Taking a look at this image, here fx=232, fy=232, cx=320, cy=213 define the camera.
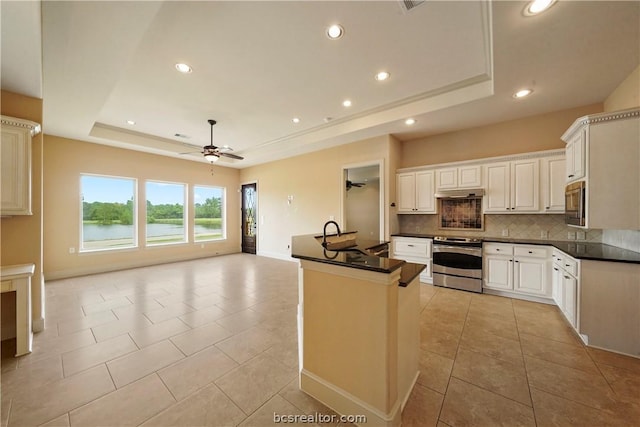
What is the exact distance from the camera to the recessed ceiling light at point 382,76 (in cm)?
303

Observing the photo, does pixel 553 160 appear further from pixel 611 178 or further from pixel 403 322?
pixel 403 322

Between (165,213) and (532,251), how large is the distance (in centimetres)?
818

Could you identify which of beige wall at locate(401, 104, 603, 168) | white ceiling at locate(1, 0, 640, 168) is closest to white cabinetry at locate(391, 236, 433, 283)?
beige wall at locate(401, 104, 603, 168)

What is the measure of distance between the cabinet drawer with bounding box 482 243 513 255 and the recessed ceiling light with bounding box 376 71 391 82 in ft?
10.2

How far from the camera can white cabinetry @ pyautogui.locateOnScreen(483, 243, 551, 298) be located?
3.46 meters

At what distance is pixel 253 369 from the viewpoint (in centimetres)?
208

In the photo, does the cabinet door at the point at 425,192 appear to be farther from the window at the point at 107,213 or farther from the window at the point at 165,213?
the window at the point at 107,213

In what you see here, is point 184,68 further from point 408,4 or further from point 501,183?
point 501,183

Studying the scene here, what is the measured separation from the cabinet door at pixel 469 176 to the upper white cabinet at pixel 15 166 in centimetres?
607

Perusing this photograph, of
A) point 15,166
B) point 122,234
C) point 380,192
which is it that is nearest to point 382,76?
point 380,192

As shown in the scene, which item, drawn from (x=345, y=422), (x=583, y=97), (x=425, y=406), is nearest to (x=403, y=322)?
(x=425, y=406)

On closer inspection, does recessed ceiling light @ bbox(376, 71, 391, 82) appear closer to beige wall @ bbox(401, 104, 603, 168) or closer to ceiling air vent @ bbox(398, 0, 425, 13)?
ceiling air vent @ bbox(398, 0, 425, 13)

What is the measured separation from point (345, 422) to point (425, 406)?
0.60m

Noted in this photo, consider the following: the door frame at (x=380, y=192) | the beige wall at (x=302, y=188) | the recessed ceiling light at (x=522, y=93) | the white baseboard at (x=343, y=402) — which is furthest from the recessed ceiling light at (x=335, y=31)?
the white baseboard at (x=343, y=402)
